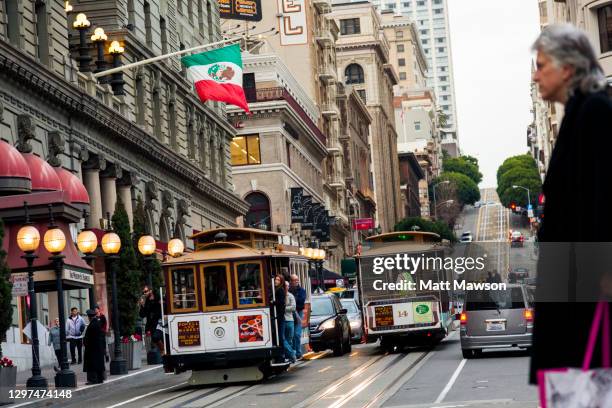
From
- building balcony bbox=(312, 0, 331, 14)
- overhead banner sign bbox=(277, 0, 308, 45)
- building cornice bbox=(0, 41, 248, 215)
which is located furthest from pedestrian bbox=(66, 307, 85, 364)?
building balcony bbox=(312, 0, 331, 14)

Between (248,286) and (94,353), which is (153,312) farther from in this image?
(248,286)

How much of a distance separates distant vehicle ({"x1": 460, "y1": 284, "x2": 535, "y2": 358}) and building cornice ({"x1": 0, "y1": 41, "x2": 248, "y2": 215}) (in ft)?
44.5

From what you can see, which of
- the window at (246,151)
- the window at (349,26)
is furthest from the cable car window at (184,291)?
the window at (349,26)

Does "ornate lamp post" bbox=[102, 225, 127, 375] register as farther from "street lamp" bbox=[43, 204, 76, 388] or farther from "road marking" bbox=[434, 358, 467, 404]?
"road marking" bbox=[434, 358, 467, 404]

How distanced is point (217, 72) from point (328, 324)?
1152 cm

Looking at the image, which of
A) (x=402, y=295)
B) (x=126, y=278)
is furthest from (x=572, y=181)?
→ (x=126, y=278)

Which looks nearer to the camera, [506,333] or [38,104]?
[506,333]

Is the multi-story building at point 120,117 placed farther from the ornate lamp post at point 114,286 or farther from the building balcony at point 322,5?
the building balcony at point 322,5

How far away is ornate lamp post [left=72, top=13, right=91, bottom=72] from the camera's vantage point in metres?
38.6

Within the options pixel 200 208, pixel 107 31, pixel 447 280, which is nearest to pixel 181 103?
pixel 200 208

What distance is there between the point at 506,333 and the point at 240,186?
187ft

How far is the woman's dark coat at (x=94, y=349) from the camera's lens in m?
28.2

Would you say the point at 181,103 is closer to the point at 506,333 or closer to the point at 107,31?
the point at 107,31

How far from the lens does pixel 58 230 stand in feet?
90.0
